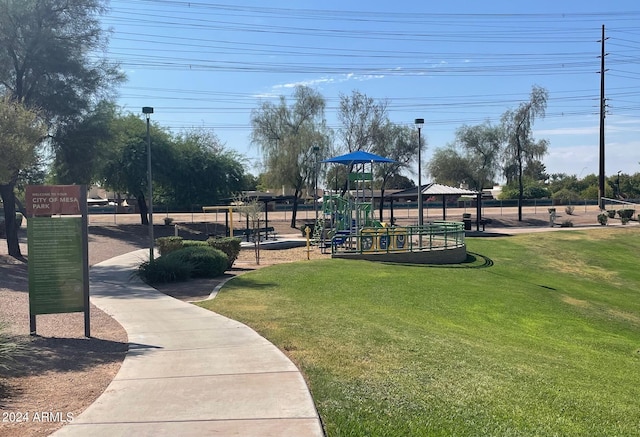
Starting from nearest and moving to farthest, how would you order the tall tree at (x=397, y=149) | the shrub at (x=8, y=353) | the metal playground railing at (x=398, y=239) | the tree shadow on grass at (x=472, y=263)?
the shrub at (x=8, y=353) → the tree shadow on grass at (x=472, y=263) → the metal playground railing at (x=398, y=239) → the tall tree at (x=397, y=149)

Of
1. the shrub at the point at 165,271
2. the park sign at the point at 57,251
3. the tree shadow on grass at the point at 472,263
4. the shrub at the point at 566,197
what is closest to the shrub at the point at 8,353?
the park sign at the point at 57,251

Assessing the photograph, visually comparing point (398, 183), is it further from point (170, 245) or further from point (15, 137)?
point (15, 137)

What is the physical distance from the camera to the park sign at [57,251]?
30.4ft

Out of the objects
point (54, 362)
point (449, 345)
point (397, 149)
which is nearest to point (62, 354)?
point (54, 362)

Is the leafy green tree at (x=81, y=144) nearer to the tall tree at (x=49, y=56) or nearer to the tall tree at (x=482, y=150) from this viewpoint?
the tall tree at (x=49, y=56)

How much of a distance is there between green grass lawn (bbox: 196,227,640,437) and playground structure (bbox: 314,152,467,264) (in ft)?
4.66

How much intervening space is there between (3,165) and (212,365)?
7.62 metres

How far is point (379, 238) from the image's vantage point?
22.9 metres

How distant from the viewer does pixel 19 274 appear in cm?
1880

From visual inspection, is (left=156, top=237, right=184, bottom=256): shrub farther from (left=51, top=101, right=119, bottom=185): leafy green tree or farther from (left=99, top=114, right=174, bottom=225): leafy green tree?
(left=99, top=114, right=174, bottom=225): leafy green tree

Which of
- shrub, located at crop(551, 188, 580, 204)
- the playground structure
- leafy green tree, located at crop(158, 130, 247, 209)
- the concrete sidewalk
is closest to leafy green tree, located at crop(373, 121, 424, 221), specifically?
leafy green tree, located at crop(158, 130, 247, 209)

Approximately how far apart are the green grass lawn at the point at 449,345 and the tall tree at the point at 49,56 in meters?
11.6

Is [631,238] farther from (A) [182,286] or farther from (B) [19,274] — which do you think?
(B) [19,274]

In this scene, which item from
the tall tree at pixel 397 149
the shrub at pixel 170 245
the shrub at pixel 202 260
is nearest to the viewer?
the shrub at pixel 202 260
